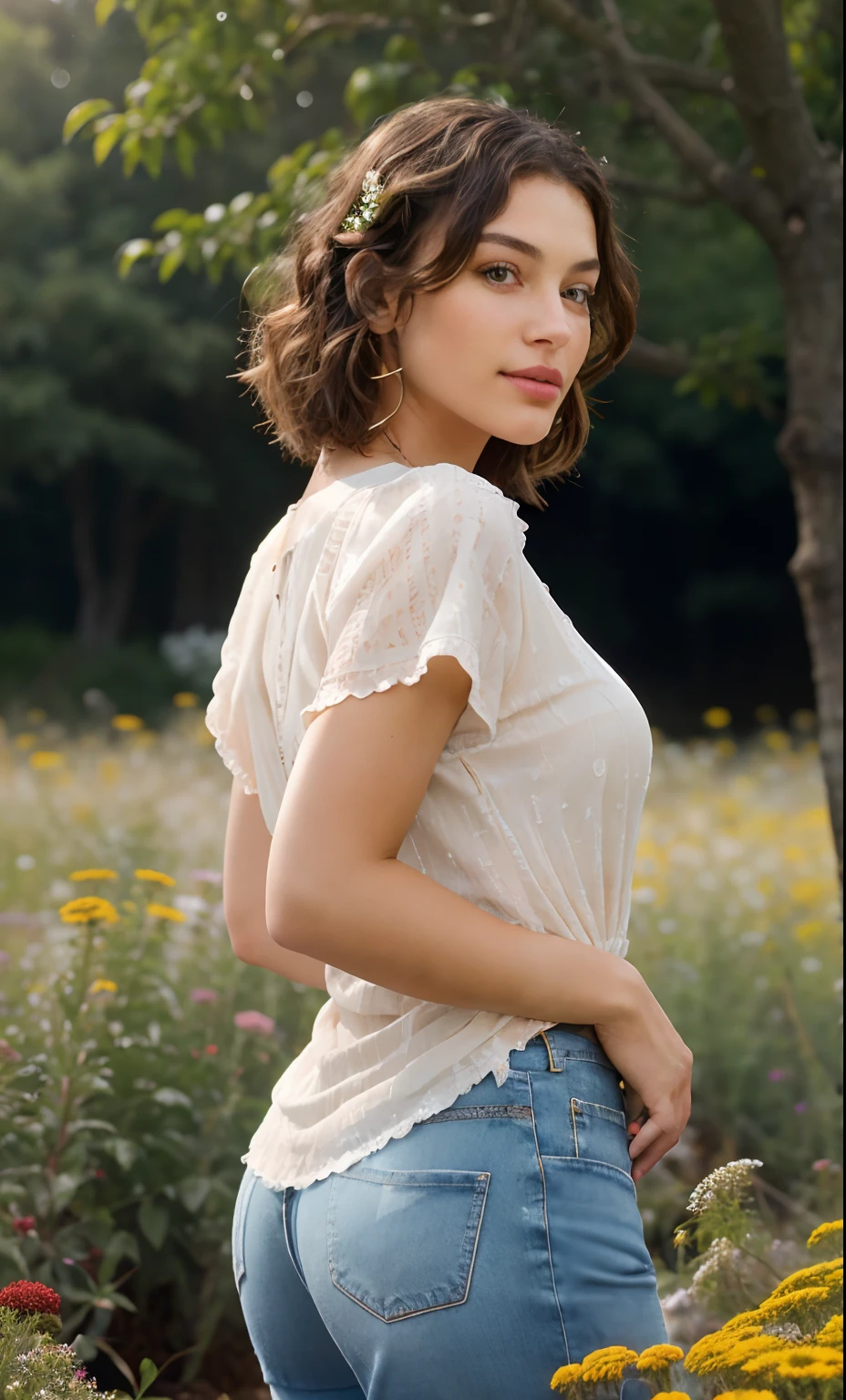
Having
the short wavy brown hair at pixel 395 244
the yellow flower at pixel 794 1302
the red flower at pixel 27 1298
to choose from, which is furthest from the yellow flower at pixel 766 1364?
the short wavy brown hair at pixel 395 244

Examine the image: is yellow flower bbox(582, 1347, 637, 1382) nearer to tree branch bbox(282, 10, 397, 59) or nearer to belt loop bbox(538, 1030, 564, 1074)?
belt loop bbox(538, 1030, 564, 1074)

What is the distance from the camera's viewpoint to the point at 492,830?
4.02 feet

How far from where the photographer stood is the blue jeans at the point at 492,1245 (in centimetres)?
112

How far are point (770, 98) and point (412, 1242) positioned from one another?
2.95 meters

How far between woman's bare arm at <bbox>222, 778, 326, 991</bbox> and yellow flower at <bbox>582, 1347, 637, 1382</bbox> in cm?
61

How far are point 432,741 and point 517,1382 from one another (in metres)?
0.53

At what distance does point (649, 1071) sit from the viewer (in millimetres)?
1258

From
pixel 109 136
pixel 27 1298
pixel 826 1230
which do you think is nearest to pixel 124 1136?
pixel 27 1298

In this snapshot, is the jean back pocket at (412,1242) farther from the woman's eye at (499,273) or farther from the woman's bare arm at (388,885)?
the woman's eye at (499,273)

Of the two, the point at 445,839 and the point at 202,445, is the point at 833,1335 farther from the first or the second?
the point at 202,445

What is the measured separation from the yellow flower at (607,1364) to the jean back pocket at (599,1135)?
156 millimetres

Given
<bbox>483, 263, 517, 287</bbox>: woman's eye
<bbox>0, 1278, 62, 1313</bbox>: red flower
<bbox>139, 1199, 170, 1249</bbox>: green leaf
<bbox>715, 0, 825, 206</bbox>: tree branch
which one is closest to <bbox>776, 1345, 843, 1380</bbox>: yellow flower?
<bbox>0, 1278, 62, 1313</bbox>: red flower

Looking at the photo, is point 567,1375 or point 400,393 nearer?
point 567,1375

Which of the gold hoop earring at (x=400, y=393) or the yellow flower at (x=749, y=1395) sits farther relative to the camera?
the gold hoop earring at (x=400, y=393)
